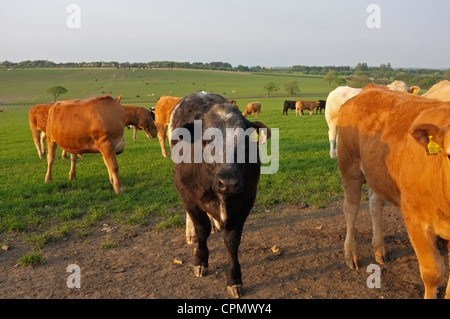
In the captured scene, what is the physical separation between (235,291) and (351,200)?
1990 mm

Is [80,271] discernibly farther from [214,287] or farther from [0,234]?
[0,234]

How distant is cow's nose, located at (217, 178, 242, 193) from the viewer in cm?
361

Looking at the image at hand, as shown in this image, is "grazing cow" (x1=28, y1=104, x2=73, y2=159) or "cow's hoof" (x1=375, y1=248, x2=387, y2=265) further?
"grazing cow" (x1=28, y1=104, x2=73, y2=159)

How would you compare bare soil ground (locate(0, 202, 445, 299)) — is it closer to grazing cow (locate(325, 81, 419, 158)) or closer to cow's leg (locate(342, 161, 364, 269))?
cow's leg (locate(342, 161, 364, 269))

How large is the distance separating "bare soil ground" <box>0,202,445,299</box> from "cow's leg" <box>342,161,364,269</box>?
6.8 inches

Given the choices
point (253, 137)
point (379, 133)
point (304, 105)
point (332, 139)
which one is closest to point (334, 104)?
point (332, 139)

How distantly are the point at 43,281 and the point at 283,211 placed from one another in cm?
413

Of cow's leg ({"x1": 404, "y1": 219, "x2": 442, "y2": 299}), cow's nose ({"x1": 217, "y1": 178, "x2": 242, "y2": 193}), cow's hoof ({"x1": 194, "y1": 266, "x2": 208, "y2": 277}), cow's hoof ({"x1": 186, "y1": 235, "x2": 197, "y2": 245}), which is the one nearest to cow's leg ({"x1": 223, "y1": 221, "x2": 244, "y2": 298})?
cow's hoof ({"x1": 194, "y1": 266, "x2": 208, "y2": 277})

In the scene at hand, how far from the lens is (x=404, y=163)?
3625mm

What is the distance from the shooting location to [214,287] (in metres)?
4.43

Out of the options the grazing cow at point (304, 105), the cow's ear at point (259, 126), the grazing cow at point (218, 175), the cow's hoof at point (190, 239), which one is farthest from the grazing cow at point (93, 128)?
the grazing cow at point (304, 105)

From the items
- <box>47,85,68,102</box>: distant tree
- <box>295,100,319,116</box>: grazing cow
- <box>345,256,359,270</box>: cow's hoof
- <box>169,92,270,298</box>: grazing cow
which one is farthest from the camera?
<box>47,85,68,102</box>: distant tree

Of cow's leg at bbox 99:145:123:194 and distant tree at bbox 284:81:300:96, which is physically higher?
distant tree at bbox 284:81:300:96
